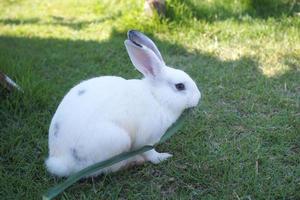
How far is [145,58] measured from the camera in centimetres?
321

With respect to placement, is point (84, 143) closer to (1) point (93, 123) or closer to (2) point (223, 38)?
(1) point (93, 123)

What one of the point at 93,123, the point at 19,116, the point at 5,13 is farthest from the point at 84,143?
the point at 5,13

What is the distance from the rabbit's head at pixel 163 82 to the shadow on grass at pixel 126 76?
406 mm

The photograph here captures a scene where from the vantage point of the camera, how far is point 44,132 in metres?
3.65

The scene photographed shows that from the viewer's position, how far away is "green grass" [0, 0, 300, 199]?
3.08 meters

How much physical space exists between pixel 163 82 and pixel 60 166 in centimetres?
88

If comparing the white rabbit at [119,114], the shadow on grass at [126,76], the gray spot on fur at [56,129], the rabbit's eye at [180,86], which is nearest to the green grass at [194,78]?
the shadow on grass at [126,76]

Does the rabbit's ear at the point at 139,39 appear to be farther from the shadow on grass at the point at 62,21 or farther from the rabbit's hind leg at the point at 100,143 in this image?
the shadow on grass at the point at 62,21

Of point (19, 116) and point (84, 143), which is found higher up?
point (84, 143)

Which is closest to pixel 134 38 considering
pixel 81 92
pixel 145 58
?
pixel 145 58

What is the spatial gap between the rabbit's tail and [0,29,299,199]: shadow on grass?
0.11 metres

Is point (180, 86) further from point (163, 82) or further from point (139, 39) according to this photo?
point (139, 39)

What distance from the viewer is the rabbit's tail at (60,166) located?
9.70 feet

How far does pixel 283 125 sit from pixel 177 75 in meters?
1.03
